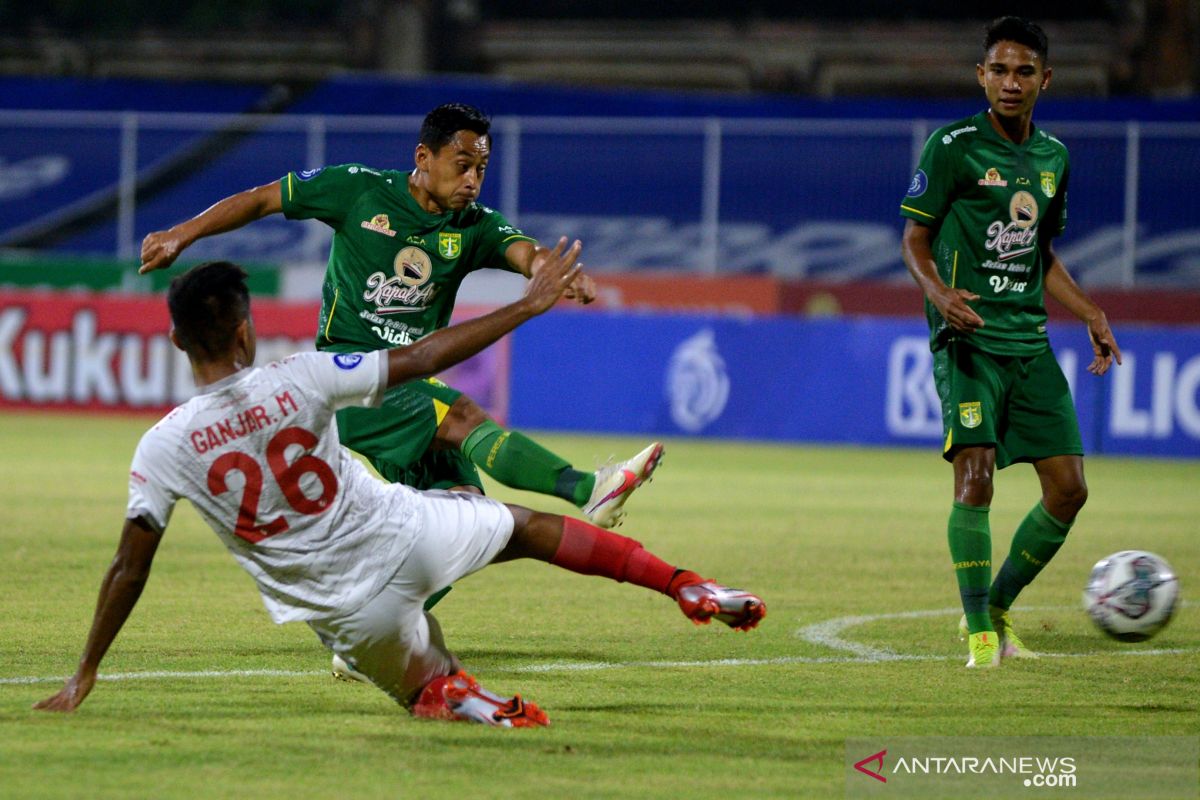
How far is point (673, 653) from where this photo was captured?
7160mm

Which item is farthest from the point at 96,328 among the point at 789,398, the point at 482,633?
the point at 482,633

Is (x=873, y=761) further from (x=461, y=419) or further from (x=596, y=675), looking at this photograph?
(x=461, y=419)

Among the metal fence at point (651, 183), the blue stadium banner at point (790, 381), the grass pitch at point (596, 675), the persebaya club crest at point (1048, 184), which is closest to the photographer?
the grass pitch at point (596, 675)

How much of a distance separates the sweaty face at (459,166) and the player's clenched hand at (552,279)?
1.33m

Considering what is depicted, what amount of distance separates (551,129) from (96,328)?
6880mm

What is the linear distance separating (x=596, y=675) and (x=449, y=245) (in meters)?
1.72

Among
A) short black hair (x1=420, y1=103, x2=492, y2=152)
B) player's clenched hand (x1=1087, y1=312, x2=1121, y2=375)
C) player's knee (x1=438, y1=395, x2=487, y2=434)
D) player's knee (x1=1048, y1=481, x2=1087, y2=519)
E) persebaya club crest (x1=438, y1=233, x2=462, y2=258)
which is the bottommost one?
player's knee (x1=1048, y1=481, x2=1087, y2=519)

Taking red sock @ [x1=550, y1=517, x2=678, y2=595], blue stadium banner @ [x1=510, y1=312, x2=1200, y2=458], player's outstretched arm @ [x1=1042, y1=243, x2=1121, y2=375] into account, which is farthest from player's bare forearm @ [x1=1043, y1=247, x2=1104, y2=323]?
blue stadium banner @ [x1=510, y1=312, x2=1200, y2=458]

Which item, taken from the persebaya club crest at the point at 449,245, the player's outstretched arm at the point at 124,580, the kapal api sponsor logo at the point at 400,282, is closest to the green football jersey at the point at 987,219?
the persebaya club crest at the point at 449,245

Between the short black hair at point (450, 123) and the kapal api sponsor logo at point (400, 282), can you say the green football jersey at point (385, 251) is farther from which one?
the short black hair at point (450, 123)

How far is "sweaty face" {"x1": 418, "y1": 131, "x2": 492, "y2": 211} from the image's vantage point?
6.77m

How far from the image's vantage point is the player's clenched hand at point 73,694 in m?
5.45

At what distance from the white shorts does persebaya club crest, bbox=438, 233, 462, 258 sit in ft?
5.09

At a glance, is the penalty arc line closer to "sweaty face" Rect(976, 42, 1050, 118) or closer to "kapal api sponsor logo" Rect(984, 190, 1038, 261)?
"kapal api sponsor logo" Rect(984, 190, 1038, 261)
